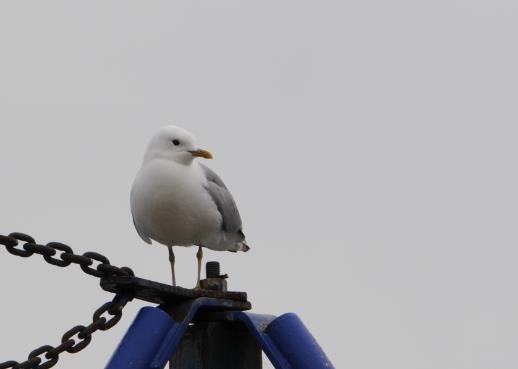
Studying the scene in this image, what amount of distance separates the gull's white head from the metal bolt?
84.6 inches

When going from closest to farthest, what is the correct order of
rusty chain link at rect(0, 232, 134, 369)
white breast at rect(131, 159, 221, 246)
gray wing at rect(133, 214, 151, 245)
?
rusty chain link at rect(0, 232, 134, 369)
white breast at rect(131, 159, 221, 246)
gray wing at rect(133, 214, 151, 245)

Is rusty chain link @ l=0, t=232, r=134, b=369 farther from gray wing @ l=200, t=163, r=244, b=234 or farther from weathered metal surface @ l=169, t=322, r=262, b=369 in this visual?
gray wing @ l=200, t=163, r=244, b=234

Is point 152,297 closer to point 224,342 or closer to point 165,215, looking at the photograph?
point 224,342

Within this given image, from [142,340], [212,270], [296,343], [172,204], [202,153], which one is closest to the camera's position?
[142,340]

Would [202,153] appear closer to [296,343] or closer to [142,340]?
[296,343]

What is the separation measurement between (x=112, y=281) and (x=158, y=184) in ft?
8.47

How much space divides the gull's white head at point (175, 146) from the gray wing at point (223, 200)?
8.1 inches

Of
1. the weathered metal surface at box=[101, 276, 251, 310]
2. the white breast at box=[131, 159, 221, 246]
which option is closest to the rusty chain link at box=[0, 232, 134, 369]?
the weathered metal surface at box=[101, 276, 251, 310]

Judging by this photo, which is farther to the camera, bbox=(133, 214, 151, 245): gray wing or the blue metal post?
bbox=(133, 214, 151, 245): gray wing

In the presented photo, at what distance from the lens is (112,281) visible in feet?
14.1

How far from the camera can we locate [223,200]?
739cm

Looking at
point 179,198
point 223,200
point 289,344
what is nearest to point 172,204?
point 179,198

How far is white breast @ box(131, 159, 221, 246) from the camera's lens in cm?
680

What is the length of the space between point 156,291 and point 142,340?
10.0 inches
